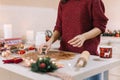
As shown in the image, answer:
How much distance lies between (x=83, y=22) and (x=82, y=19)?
2cm

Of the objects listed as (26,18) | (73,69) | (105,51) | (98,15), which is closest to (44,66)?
(73,69)

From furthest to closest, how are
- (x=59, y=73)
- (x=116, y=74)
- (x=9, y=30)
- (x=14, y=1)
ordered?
(x=116, y=74), (x=14, y=1), (x=9, y=30), (x=59, y=73)

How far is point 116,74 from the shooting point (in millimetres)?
2504

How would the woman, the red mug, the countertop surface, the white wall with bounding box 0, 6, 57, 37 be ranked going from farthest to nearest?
the white wall with bounding box 0, 6, 57, 37 < the woman < the red mug < the countertop surface

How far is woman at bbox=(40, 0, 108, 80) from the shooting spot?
1.18 metres

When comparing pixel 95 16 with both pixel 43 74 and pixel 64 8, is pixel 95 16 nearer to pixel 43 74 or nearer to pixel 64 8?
pixel 64 8

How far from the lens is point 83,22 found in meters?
1.23

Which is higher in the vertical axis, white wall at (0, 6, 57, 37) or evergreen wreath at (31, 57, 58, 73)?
white wall at (0, 6, 57, 37)

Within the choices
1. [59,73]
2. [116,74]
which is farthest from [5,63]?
[116,74]

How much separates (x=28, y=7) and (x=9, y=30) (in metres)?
0.43

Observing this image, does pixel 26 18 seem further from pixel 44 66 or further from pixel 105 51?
pixel 44 66

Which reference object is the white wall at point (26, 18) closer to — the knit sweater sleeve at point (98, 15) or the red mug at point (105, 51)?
the knit sweater sleeve at point (98, 15)

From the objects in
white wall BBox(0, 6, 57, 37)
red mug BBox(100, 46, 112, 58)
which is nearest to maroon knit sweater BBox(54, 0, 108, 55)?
red mug BBox(100, 46, 112, 58)

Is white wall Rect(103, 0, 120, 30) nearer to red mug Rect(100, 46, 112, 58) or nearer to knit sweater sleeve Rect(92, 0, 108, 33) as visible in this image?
knit sweater sleeve Rect(92, 0, 108, 33)
